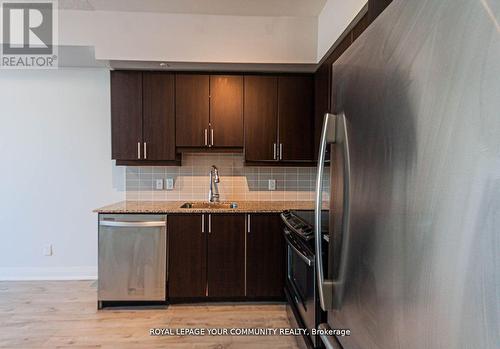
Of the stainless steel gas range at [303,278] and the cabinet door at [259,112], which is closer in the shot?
the stainless steel gas range at [303,278]

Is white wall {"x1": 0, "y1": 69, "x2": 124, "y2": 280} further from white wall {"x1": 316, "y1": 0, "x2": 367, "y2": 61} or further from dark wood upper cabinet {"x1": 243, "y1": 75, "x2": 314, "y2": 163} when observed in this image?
white wall {"x1": 316, "y1": 0, "x2": 367, "y2": 61}

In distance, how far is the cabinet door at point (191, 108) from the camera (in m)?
2.98

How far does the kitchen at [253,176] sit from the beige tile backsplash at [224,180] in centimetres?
2

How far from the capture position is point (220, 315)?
2.60 meters

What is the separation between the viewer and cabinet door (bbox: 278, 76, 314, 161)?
119 inches

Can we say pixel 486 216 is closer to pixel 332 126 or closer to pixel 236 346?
pixel 332 126

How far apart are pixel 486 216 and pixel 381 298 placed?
36 centimetres

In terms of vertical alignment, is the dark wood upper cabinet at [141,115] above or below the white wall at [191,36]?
below

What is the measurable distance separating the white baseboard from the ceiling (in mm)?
2742

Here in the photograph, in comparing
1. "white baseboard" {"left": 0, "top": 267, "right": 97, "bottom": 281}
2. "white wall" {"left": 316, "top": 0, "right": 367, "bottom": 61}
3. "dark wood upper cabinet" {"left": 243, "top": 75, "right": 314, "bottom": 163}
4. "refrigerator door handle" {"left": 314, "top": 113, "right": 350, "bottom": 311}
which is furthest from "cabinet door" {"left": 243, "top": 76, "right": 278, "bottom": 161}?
"white baseboard" {"left": 0, "top": 267, "right": 97, "bottom": 281}

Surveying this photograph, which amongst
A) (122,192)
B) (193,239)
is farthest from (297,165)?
(122,192)

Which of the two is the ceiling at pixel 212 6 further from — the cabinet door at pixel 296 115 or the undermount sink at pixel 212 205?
the undermount sink at pixel 212 205

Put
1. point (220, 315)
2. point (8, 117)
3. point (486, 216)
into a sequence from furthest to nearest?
point (8, 117), point (220, 315), point (486, 216)
